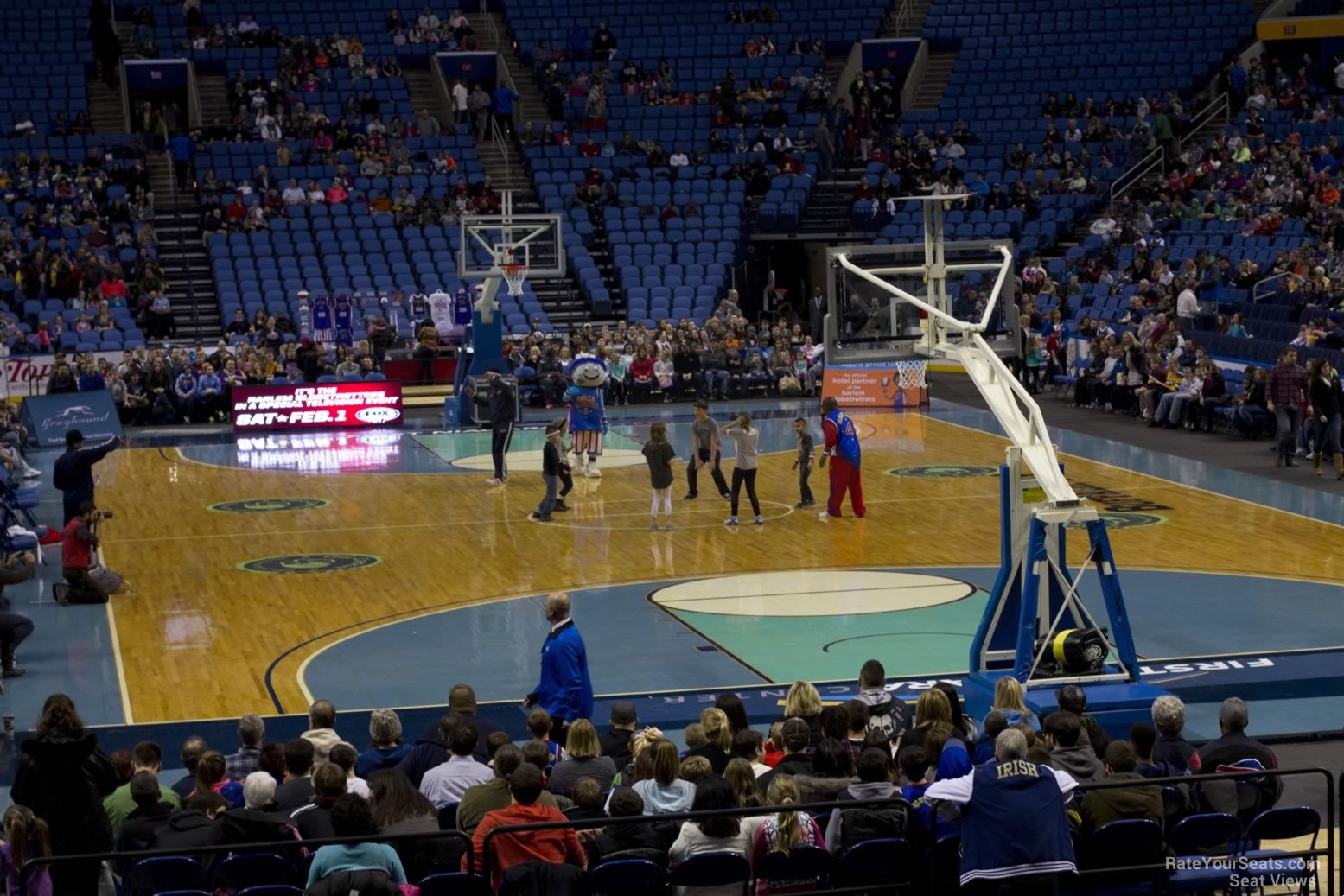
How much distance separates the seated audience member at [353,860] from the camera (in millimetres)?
8062

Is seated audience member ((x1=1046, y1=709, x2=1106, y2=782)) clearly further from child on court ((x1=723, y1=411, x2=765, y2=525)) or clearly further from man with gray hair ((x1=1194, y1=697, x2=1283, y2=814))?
child on court ((x1=723, y1=411, x2=765, y2=525))

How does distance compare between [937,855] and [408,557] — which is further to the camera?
[408,557]

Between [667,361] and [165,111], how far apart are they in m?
15.3

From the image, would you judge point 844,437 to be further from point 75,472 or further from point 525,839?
point 525,839

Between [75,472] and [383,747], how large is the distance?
10135 millimetres

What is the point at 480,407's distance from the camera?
32.1m

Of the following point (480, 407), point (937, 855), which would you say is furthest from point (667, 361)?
point (937, 855)

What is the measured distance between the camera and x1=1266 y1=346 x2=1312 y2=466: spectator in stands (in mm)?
24797

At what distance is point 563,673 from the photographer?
12.6 metres

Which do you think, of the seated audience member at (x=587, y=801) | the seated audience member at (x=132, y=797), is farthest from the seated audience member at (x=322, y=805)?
the seated audience member at (x=587, y=801)

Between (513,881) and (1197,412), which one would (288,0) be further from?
(513,881)

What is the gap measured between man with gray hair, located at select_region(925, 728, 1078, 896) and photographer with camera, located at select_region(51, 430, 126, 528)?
13017 mm

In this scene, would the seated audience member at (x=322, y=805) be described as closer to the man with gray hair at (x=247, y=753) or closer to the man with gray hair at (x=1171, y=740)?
the man with gray hair at (x=247, y=753)

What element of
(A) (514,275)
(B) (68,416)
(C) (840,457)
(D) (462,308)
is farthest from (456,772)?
(D) (462,308)
